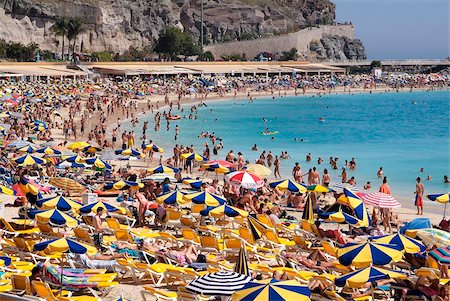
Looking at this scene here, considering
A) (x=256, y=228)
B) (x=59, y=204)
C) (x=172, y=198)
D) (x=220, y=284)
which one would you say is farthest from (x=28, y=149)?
(x=220, y=284)

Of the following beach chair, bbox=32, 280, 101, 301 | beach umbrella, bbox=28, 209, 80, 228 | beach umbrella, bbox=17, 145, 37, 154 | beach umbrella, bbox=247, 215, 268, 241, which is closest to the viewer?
beach chair, bbox=32, 280, 101, 301

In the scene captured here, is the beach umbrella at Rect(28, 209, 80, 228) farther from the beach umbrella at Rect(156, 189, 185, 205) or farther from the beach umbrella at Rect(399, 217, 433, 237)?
the beach umbrella at Rect(399, 217, 433, 237)

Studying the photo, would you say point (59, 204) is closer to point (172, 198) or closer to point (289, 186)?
point (172, 198)

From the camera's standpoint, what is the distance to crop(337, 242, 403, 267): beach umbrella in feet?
32.6

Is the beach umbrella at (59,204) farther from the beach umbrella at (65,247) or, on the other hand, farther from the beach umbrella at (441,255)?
the beach umbrella at (441,255)

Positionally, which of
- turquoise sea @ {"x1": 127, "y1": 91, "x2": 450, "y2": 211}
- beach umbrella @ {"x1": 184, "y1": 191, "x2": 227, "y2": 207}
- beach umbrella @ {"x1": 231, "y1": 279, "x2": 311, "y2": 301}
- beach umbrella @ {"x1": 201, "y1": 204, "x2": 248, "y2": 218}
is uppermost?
beach umbrella @ {"x1": 231, "y1": 279, "x2": 311, "y2": 301}

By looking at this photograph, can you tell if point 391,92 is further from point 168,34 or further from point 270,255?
point 270,255

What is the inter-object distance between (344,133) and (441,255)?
34915mm

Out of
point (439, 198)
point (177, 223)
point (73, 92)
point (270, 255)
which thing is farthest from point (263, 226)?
point (73, 92)

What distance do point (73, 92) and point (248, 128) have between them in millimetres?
15942

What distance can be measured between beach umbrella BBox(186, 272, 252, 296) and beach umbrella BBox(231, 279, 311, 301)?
40 cm

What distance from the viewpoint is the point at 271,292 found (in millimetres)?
7418

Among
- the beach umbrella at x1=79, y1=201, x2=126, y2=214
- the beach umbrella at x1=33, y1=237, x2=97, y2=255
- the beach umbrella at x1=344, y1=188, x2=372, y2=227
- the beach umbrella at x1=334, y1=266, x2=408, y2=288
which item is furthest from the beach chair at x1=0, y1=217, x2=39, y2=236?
the beach umbrella at x1=344, y1=188, x2=372, y2=227

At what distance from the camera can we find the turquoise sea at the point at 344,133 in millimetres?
28484
